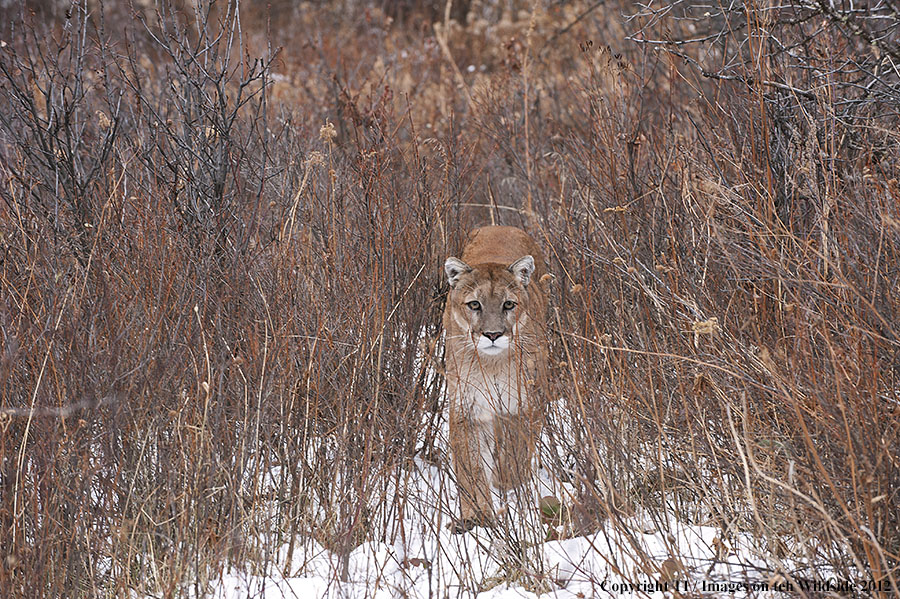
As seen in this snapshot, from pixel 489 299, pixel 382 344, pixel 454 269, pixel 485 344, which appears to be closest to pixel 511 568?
pixel 382 344

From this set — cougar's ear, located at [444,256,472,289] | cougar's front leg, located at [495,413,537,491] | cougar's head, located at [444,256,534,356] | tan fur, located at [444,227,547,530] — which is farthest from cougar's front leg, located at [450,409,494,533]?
cougar's ear, located at [444,256,472,289]

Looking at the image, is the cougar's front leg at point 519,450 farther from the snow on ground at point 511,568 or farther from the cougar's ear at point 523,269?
the cougar's ear at point 523,269

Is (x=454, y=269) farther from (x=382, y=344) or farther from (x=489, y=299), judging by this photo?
(x=382, y=344)

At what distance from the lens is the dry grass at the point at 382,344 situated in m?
3.14

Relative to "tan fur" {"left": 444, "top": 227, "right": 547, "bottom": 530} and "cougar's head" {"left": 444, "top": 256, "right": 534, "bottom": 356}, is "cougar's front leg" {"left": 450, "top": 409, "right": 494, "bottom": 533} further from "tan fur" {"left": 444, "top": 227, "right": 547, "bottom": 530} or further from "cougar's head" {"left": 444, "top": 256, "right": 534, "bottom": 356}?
"cougar's head" {"left": 444, "top": 256, "right": 534, "bottom": 356}

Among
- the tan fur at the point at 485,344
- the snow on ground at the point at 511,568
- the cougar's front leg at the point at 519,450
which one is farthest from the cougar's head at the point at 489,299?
the snow on ground at the point at 511,568

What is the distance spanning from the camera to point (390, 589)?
3443mm

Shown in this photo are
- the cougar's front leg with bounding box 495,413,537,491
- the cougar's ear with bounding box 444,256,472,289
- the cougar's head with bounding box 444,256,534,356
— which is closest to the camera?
the cougar's front leg with bounding box 495,413,537,491

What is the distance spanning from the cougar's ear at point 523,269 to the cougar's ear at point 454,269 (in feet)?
0.84

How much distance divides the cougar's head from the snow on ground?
110 centimetres

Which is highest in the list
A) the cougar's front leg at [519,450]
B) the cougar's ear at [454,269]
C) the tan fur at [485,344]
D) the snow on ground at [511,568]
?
the cougar's ear at [454,269]

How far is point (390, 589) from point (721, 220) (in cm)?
242

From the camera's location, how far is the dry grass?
314 cm


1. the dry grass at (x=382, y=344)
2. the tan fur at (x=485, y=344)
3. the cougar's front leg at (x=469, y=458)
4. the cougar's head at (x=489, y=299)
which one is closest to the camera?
the dry grass at (x=382, y=344)
